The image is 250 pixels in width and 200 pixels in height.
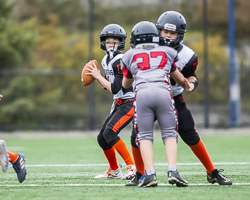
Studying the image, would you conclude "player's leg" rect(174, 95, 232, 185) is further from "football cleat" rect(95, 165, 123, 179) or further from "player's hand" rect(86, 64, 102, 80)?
"football cleat" rect(95, 165, 123, 179)

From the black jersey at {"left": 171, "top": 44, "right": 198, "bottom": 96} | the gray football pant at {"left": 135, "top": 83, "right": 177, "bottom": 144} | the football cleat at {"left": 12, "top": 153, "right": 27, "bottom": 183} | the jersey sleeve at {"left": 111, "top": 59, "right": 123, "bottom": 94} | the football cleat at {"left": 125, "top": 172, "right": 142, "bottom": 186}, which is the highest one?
the black jersey at {"left": 171, "top": 44, "right": 198, "bottom": 96}

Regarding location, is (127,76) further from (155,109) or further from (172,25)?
(172,25)

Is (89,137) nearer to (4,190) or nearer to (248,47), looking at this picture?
(4,190)

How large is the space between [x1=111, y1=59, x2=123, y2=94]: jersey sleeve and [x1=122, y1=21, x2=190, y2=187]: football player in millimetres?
762

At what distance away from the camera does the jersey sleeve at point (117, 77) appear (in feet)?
17.3

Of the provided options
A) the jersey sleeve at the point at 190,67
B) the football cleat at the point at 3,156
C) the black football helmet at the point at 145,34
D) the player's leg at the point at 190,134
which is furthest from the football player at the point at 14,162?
the jersey sleeve at the point at 190,67

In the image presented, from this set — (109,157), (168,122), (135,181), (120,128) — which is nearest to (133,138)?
(135,181)

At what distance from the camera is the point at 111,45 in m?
5.73

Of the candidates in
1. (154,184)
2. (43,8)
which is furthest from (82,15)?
(154,184)

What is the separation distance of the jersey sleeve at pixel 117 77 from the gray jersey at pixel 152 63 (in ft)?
2.60

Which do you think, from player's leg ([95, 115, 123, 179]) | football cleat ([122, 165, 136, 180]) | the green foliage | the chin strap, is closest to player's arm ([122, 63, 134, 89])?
the chin strap

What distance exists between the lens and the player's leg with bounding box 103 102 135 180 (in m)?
5.58

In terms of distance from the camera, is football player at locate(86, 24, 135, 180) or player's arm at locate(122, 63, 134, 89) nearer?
player's arm at locate(122, 63, 134, 89)

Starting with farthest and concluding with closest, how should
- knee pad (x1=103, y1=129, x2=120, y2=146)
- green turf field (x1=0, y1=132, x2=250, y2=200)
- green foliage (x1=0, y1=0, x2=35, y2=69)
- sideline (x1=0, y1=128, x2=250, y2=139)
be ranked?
green foliage (x1=0, y1=0, x2=35, y2=69) < sideline (x1=0, y1=128, x2=250, y2=139) < knee pad (x1=103, y1=129, x2=120, y2=146) < green turf field (x1=0, y1=132, x2=250, y2=200)
